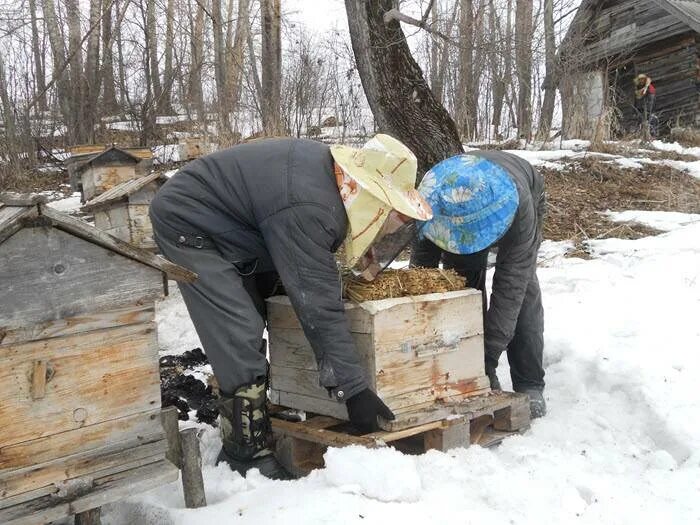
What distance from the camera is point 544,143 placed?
12.4 m

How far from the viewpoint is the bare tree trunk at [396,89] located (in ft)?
22.2

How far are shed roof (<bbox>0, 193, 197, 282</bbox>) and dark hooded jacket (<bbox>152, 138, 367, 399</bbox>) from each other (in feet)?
1.81

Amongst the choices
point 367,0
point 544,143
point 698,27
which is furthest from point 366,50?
point 698,27

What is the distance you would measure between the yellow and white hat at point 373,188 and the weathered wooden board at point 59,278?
0.86 metres

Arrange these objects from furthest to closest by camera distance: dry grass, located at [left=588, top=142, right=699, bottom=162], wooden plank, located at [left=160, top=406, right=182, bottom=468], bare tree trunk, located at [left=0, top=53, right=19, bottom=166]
→ dry grass, located at [left=588, top=142, right=699, bottom=162] < bare tree trunk, located at [left=0, top=53, right=19, bottom=166] < wooden plank, located at [left=160, top=406, right=182, bottom=468]

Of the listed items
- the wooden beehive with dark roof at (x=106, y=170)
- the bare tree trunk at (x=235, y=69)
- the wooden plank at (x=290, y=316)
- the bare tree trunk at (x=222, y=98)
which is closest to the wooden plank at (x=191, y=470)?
the wooden plank at (x=290, y=316)

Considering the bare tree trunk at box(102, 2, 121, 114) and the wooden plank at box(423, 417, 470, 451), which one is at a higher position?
the bare tree trunk at box(102, 2, 121, 114)

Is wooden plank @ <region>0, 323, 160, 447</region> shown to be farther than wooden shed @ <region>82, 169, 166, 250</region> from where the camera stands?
No

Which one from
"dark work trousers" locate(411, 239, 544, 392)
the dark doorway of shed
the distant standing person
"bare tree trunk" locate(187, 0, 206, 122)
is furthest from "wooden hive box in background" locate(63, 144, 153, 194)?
the dark doorway of shed

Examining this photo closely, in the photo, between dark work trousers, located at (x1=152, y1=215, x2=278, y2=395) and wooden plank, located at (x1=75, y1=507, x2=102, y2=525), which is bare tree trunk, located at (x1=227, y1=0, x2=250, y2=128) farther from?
wooden plank, located at (x1=75, y1=507, x2=102, y2=525)

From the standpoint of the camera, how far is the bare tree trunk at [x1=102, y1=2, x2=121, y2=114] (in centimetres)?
1355

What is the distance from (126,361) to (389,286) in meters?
1.26

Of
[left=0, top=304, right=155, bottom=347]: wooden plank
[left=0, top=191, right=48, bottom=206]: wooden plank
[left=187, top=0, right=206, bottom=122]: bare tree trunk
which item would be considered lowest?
[left=0, top=304, right=155, bottom=347]: wooden plank

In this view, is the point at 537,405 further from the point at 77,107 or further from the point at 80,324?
the point at 77,107
